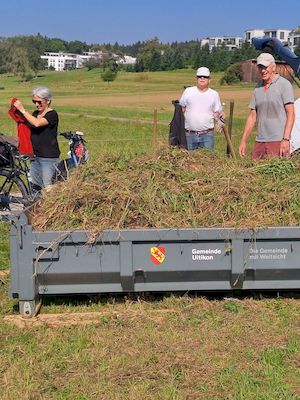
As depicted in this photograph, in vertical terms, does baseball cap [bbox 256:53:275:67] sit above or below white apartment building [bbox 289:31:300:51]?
below

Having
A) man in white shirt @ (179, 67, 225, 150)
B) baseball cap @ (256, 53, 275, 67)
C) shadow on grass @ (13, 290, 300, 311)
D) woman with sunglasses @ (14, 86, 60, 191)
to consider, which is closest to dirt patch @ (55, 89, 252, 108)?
man in white shirt @ (179, 67, 225, 150)

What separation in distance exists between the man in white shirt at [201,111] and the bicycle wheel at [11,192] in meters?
2.19

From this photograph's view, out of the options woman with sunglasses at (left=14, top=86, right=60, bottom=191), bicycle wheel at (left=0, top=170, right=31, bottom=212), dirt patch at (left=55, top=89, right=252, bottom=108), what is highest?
woman with sunglasses at (left=14, top=86, right=60, bottom=191)

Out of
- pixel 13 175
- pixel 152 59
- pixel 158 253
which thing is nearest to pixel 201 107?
pixel 13 175

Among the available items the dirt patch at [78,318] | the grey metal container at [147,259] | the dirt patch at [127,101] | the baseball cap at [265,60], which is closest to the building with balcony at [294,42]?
the dirt patch at [127,101]

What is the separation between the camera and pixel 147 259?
4.42 metres

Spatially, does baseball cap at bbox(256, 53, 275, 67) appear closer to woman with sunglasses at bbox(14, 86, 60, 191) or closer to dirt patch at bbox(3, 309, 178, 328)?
woman with sunglasses at bbox(14, 86, 60, 191)

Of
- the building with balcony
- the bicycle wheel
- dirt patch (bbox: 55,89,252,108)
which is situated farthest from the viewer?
dirt patch (bbox: 55,89,252,108)

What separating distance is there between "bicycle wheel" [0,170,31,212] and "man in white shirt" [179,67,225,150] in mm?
2191

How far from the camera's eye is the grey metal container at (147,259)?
14.3ft

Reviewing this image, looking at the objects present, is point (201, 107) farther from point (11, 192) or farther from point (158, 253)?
point (158, 253)

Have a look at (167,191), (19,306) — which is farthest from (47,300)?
(167,191)

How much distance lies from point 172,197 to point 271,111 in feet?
7.66

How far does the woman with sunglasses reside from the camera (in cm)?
657
